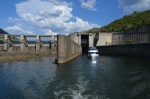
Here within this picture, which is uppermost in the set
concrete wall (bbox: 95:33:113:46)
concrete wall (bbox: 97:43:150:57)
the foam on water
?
concrete wall (bbox: 95:33:113:46)

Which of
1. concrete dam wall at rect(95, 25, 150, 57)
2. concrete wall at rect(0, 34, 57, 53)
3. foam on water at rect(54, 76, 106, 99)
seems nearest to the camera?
foam on water at rect(54, 76, 106, 99)

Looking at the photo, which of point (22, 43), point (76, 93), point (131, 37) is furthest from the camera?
point (22, 43)

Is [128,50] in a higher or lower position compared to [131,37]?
lower

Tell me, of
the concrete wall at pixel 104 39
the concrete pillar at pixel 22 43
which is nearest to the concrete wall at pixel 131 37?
the concrete wall at pixel 104 39

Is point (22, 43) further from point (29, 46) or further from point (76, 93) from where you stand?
point (76, 93)

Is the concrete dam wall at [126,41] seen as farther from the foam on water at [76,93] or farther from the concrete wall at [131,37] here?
the foam on water at [76,93]

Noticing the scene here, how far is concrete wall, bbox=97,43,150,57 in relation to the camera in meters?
74.5

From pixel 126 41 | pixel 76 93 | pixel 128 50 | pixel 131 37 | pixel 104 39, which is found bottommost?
pixel 76 93

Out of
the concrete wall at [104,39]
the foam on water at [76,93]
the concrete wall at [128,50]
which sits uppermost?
the concrete wall at [104,39]

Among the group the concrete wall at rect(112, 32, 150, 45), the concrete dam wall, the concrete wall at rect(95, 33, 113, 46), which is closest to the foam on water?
the concrete dam wall

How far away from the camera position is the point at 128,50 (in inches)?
3354

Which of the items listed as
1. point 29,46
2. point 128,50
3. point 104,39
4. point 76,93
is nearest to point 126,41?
point 104,39

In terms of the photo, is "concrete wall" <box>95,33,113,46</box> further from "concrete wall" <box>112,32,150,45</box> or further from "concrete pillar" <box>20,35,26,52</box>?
"concrete pillar" <box>20,35,26,52</box>

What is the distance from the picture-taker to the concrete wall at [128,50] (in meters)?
74.5
